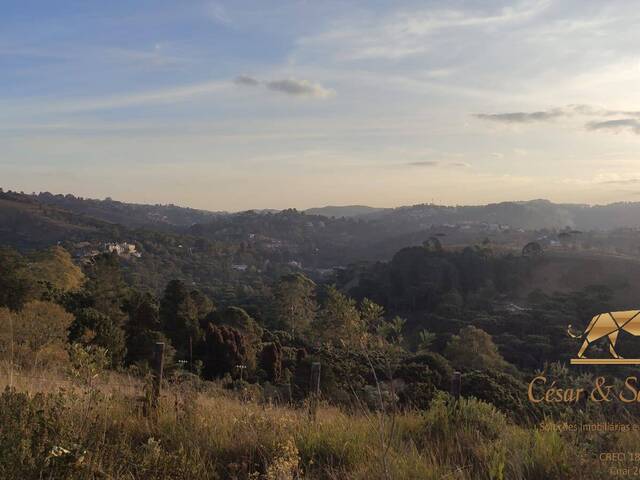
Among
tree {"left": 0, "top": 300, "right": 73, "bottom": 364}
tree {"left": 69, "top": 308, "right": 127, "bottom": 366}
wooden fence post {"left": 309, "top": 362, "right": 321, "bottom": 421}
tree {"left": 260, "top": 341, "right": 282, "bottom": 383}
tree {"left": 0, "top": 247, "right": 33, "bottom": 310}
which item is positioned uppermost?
wooden fence post {"left": 309, "top": 362, "right": 321, "bottom": 421}

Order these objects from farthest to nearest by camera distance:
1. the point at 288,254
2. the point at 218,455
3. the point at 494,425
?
the point at 288,254 < the point at 494,425 < the point at 218,455

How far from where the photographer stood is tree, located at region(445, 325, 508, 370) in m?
24.8

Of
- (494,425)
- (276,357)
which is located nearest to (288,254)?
(276,357)

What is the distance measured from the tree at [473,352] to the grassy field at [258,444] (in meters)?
21.5

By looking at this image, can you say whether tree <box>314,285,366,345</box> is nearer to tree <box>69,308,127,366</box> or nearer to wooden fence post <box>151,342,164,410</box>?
wooden fence post <box>151,342,164,410</box>

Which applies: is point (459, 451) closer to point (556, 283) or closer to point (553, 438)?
point (553, 438)

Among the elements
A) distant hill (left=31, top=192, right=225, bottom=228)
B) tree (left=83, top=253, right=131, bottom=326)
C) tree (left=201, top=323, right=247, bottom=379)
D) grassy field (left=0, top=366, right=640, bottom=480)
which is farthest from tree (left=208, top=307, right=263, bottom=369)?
distant hill (left=31, top=192, right=225, bottom=228)

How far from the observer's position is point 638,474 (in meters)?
2.98

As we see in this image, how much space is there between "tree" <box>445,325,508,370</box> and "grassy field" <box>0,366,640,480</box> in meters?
21.5

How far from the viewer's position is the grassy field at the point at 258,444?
293cm

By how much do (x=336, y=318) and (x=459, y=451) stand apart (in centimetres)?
136

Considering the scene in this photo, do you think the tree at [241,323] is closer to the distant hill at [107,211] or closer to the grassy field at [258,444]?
the grassy field at [258,444]

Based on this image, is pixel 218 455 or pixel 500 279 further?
pixel 500 279

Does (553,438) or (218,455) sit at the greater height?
(553,438)
